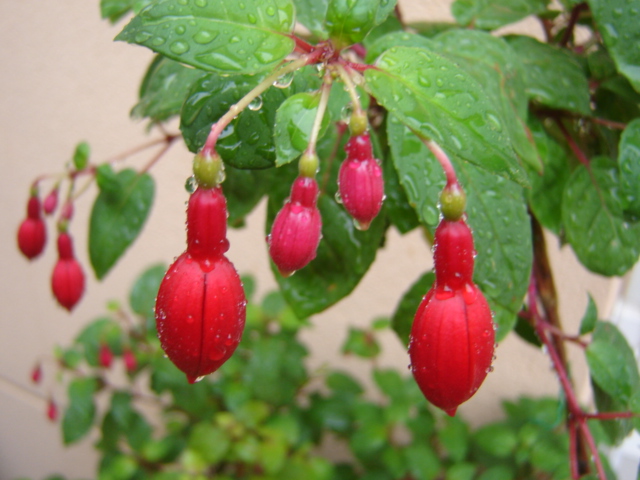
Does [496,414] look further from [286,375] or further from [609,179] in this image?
[609,179]

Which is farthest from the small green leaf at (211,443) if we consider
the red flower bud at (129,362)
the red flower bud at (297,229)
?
the red flower bud at (297,229)

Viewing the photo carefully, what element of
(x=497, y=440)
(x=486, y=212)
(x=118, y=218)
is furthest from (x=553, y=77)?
(x=497, y=440)

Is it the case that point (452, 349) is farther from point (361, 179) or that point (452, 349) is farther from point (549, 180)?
point (549, 180)

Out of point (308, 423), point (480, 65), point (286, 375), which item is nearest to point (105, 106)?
point (286, 375)

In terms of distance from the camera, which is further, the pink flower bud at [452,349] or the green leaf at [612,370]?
the green leaf at [612,370]

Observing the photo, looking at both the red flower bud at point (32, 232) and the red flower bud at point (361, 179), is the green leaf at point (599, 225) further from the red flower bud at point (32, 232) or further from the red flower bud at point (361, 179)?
the red flower bud at point (32, 232)

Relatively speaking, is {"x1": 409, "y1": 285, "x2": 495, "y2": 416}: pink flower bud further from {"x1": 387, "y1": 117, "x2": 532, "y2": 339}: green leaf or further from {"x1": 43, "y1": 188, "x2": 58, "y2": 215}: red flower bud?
{"x1": 43, "y1": 188, "x2": 58, "y2": 215}: red flower bud
